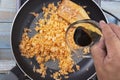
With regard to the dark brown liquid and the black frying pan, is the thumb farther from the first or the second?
the black frying pan

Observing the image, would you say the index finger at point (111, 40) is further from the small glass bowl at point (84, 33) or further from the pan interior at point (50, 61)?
the pan interior at point (50, 61)

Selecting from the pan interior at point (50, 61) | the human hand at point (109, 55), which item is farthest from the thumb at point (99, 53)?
the pan interior at point (50, 61)

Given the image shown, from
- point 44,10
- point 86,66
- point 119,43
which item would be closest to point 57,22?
point 44,10

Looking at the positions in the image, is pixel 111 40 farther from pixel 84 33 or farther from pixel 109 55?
pixel 84 33

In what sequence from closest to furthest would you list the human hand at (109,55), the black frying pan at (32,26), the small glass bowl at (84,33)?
the human hand at (109,55), the small glass bowl at (84,33), the black frying pan at (32,26)

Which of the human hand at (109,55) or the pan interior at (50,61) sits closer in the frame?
the human hand at (109,55)

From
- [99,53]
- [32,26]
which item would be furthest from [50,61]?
[99,53]
